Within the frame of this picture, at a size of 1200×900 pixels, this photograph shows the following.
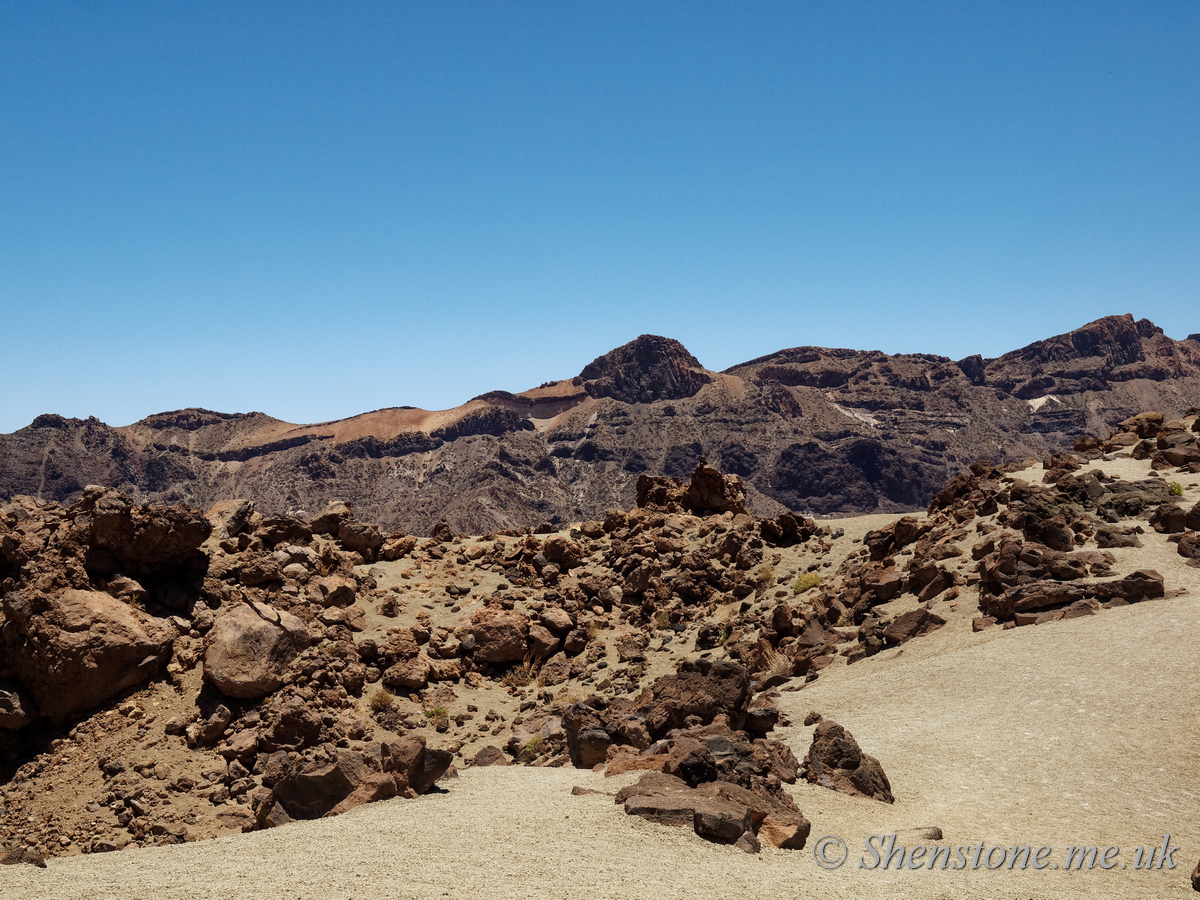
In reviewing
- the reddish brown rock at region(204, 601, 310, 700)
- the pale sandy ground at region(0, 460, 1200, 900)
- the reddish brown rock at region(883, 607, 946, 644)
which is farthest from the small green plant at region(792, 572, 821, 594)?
the reddish brown rock at region(204, 601, 310, 700)

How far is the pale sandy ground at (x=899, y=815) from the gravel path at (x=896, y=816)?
0.02 m

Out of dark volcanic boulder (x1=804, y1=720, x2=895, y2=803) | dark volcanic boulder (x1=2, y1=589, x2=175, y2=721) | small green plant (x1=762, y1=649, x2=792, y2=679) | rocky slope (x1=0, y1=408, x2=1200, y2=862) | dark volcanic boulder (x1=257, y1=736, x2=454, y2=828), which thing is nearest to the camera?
dark volcanic boulder (x1=257, y1=736, x2=454, y2=828)

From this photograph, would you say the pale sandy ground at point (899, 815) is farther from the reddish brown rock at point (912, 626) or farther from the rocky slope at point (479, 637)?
the reddish brown rock at point (912, 626)

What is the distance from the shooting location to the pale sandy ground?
248 inches

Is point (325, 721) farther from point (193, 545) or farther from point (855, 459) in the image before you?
point (855, 459)

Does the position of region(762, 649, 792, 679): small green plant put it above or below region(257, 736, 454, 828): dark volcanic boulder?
below

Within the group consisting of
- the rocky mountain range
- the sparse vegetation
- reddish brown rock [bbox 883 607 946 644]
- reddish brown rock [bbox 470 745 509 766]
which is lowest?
reddish brown rock [bbox 470 745 509 766]

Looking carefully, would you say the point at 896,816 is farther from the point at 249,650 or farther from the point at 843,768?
the point at 249,650

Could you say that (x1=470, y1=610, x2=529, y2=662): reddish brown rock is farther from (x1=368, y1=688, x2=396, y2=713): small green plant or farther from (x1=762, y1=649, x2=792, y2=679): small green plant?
(x1=762, y1=649, x2=792, y2=679): small green plant

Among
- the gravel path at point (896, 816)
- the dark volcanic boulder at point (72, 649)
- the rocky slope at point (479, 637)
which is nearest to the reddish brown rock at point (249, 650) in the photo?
the rocky slope at point (479, 637)

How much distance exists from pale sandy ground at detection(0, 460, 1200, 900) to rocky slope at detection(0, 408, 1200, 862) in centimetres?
58

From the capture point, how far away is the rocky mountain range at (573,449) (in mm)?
147500

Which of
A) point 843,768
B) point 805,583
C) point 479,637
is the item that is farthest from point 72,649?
point 805,583

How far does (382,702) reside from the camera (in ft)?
51.2
